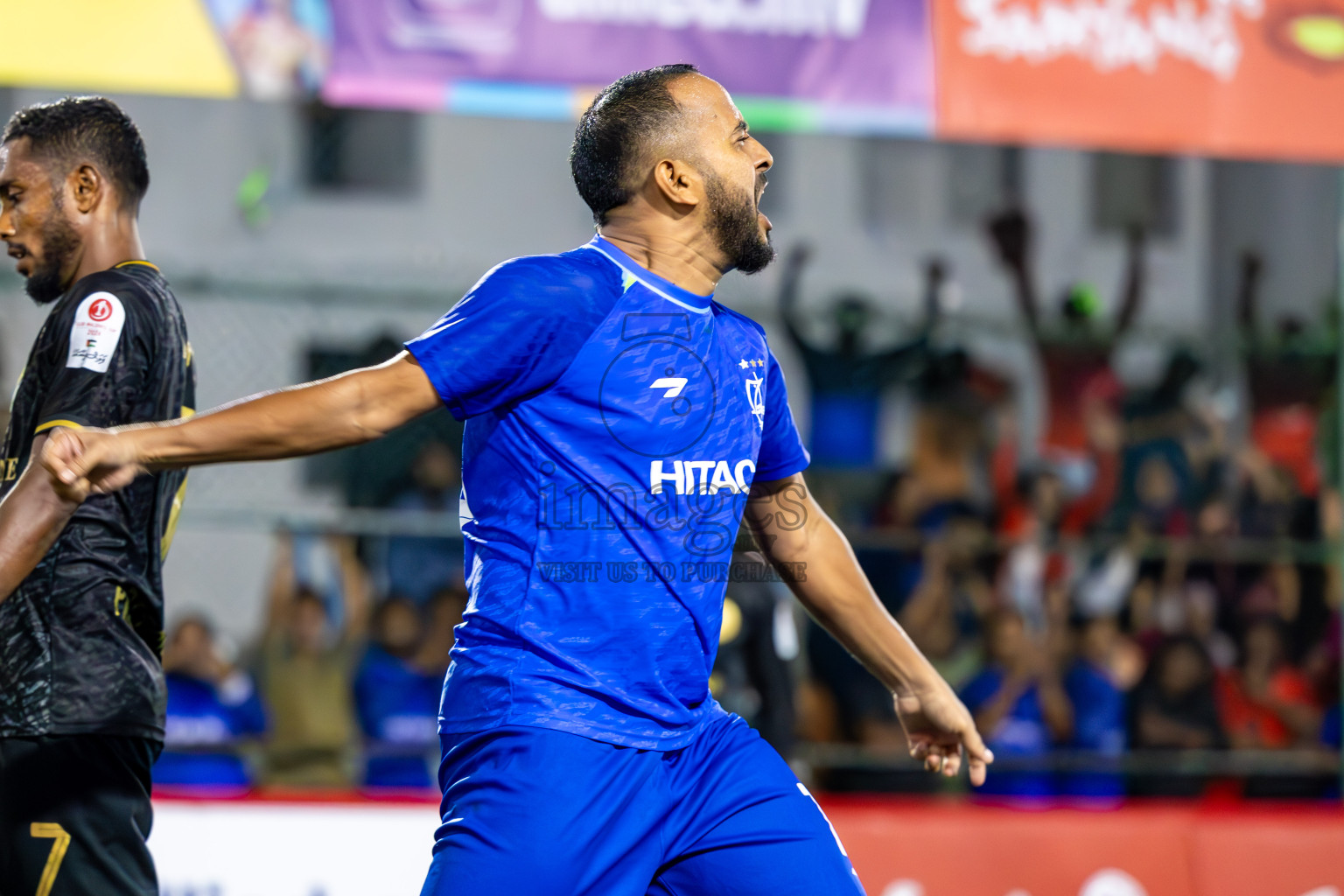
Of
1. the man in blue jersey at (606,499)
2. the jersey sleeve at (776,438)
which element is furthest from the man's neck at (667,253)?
the jersey sleeve at (776,438)

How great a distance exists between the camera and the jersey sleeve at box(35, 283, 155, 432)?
261cm

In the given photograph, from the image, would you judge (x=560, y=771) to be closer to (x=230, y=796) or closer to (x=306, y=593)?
(x=230, y=796)

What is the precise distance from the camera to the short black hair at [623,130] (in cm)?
252

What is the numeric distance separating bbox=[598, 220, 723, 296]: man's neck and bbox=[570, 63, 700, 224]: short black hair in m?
0.07

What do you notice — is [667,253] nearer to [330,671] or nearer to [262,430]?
[262,430]

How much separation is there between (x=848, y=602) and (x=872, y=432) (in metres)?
5.92

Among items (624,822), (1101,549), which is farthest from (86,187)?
(1101,549)

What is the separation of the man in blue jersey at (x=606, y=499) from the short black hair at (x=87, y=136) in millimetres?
1031

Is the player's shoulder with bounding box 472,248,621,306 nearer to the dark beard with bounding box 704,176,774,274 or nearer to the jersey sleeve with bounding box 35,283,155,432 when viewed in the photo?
the dark beard with bounding box 704,176,774,274

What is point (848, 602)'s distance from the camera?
2789mm

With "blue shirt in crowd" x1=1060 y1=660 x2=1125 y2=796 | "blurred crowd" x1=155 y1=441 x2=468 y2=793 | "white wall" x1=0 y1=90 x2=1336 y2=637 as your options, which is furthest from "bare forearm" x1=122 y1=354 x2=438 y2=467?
"blue shirt in crowd" x1=1060 y1=660 x2=1125 y2=796

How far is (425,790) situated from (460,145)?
5915mm

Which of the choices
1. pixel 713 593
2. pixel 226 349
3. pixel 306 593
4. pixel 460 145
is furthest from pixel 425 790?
pixel 460 145

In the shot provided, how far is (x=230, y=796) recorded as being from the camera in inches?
191
